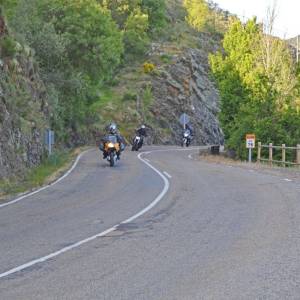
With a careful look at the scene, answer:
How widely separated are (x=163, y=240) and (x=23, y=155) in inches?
592

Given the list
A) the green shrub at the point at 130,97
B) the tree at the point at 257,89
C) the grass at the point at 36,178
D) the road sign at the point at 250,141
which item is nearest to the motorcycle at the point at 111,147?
the grass at the point at 36,178

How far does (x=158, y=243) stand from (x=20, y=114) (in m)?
17.4

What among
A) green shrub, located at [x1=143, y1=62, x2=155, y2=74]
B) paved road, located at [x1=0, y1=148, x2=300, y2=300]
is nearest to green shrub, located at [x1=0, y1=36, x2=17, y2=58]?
paved road, located at [x1=0, y1=148, x2=300, y2=300]

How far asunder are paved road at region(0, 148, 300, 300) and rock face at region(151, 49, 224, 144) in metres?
44.1

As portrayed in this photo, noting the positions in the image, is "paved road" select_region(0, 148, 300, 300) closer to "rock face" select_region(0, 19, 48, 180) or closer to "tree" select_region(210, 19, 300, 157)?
"rock face" select_region(0, 19, 48, 180)

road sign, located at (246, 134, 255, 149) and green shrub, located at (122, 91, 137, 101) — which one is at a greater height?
green shrub, located at (122, 91, 137, 101)

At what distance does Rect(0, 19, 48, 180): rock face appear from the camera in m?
22.3

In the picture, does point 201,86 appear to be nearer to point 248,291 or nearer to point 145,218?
point 145,218

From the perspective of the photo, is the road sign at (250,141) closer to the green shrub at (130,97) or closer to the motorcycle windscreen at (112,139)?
the motorcycle windscreen at (112,139)

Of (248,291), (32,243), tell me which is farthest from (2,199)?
(248,291)

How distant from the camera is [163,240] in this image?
33.3 ft

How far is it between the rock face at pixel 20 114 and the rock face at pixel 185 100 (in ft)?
94.9

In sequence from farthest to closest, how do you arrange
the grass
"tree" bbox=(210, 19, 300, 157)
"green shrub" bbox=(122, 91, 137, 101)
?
"green shrub" bbox=(122, 91, 137, 101), "tree" bbox=(210, 19, 300, 157), the grass

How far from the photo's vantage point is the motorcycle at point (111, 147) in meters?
27.1
